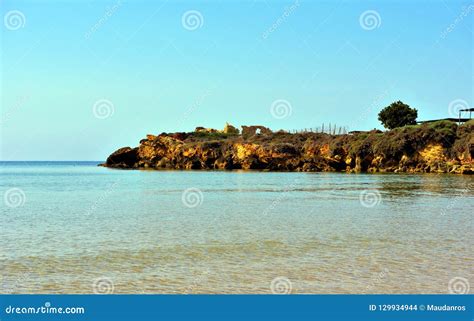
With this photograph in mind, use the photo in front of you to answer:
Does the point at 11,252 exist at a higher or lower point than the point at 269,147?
lower

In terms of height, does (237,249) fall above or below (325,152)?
below

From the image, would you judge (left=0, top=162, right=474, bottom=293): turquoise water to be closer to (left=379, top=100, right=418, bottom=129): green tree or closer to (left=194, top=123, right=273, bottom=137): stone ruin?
(left=379, top=100, right=418, bottom=129): green tree

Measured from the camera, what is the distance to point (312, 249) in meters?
15.1

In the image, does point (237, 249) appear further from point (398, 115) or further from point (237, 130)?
point (237, 130)

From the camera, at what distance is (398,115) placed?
109m

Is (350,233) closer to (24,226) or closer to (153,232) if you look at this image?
(153,232)

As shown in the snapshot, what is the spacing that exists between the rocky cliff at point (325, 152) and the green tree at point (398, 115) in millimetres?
10008

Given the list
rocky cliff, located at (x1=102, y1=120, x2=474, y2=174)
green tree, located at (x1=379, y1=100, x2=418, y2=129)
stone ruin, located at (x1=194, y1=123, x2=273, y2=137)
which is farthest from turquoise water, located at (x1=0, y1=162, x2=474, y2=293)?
stone ruin, located at (x1=194, y1=123, x2=273, y2=137)

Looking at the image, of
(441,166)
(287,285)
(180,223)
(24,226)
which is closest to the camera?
(287,285)

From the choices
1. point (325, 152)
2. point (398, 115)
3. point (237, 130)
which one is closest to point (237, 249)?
point (325, 152)

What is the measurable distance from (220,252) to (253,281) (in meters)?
3.46

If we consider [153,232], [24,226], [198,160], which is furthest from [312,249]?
[198,160]

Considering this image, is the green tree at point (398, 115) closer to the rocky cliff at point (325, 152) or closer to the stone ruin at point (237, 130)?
the rocky cliff at point (325, 152)

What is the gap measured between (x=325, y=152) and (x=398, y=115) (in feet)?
69.0
